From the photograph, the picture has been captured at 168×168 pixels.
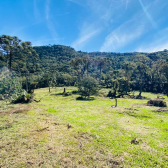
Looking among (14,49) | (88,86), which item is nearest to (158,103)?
(88,86)

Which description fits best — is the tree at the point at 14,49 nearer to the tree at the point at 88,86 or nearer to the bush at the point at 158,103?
the tree at the point at 88,86

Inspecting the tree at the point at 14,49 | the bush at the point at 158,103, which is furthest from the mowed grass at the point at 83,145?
the tree at the point at 14,49

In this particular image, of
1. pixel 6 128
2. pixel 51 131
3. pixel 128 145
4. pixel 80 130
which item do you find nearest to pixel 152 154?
pixel 128 145

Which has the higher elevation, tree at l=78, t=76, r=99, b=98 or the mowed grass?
tree at l=78, t=76, r=99, b=98

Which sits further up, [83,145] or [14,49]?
[14,49]

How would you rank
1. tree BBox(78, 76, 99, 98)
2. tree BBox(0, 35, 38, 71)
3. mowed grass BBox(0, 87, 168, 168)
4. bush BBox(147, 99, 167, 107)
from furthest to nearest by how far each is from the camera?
tree BBox(78, 76, 99, 98) < tree BBox(0, 35, 38, 71) < bush BBox(147, 99, 167, 107) < mowed grass BBox(0, 87, 168, 168)

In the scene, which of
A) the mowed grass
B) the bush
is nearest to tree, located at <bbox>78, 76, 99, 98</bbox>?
the bush

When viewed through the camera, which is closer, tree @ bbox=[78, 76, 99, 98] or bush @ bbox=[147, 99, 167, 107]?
bush @ bbox=[147, 99, 167, 107]

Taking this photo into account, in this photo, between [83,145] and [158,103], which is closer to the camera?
[83,145]

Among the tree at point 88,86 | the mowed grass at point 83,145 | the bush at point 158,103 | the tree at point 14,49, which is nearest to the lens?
the mowed grass at point 83,145

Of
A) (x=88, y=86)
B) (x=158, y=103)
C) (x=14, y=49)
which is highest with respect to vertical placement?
(x=14, y=49)

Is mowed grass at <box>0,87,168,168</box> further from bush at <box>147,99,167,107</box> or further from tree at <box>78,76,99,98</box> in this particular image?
tree at <box>78,76,99,98</box>

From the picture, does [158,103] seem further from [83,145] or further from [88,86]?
[83,145]

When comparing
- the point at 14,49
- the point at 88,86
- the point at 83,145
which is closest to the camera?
the point at 83,145
